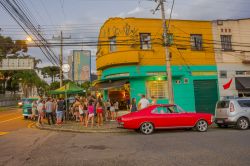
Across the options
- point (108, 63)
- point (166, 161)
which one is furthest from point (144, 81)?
point (166, 161)

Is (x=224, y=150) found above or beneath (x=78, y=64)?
beneath

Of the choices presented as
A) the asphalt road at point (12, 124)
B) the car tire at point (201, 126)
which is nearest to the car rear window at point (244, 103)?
the car tire at point (201, 126)

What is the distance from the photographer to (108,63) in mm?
20344

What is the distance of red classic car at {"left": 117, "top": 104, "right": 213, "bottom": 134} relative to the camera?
11.8 meters

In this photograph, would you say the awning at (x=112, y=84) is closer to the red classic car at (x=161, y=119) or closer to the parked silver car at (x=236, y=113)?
the red classic car at (x=161, y=119)

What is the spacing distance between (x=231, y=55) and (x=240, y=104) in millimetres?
9456

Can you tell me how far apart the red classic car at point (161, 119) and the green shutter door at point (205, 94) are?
8.82m

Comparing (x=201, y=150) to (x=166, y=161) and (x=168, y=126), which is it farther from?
(x=168, y=126)

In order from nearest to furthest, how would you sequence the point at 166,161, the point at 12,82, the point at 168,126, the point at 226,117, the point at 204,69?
the point at 166,161 < the point at 168,126 < the point at 226,117 < the point at 204,69 < the point at 12,82

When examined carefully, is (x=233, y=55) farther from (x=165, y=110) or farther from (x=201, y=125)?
(x=165, y=110)

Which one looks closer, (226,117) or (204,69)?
(226,117)

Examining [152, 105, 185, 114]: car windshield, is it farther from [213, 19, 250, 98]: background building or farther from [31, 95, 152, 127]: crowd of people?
[213, 19, 250, 98]: background building

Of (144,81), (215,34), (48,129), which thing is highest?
(215,34)

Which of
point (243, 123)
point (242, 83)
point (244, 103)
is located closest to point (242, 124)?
point (243, 123)
